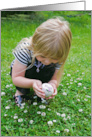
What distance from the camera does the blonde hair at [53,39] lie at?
3.94 ft

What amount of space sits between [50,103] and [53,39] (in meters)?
0.67

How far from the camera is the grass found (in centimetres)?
146

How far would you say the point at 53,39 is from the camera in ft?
3.93

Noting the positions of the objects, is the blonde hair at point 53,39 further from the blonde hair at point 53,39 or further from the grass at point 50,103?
the grass at point 50,103

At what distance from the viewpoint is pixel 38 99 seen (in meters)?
1.72

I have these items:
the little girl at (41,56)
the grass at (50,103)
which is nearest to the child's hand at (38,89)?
the little girl at (41,56)

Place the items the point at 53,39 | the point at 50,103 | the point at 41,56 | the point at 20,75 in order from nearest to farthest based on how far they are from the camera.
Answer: the point at 53,39 → the point at 41,56 → the point at 20,75 → the point at 50,103

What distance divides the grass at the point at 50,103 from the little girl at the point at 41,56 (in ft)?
0.41

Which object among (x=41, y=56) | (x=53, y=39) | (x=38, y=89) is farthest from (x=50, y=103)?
(x=53, y=39)

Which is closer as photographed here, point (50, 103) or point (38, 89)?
point (38, 89)

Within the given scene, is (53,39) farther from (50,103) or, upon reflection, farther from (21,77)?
(50,103)

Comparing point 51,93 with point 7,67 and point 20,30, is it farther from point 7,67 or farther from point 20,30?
point 7,67

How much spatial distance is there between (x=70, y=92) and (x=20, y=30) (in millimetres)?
671

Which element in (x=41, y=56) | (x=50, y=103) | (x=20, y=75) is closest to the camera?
(x=41, y=56)
